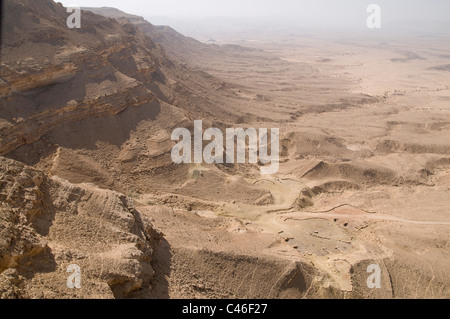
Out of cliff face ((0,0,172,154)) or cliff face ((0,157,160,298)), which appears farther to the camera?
cliff face ((0,0,172,154))

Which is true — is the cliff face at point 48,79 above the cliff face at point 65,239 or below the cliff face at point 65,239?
above

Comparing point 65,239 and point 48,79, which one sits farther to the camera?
point 48,79

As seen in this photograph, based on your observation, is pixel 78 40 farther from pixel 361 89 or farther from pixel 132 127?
pixel 361 89

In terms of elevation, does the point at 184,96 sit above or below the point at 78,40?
below

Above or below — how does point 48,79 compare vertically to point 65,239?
above

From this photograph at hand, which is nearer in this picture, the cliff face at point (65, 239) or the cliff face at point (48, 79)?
the cliff face at point (65, 239)

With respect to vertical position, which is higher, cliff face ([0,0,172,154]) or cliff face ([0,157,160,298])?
cliff face ([0,0,172,154])

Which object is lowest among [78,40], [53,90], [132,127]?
[132,127]

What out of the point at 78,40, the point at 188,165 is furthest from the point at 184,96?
the point at 188,165
